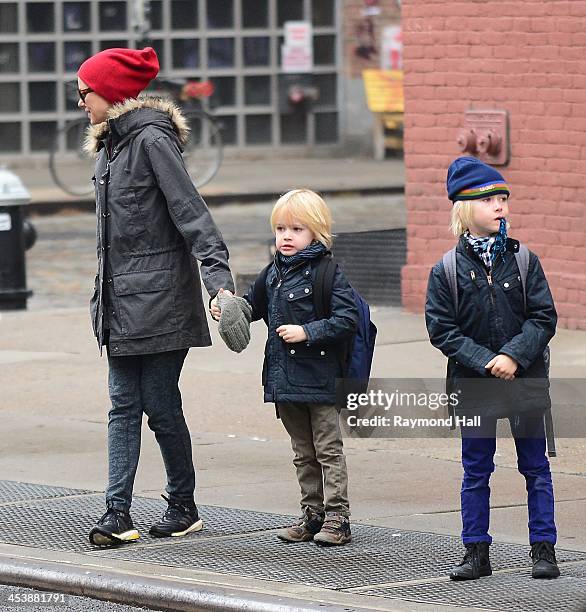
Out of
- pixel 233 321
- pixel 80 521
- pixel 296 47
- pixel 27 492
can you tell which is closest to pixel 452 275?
pixel 233 321

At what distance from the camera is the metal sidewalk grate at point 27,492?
24.2ft

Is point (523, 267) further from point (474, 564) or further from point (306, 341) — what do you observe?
point (474, 564)

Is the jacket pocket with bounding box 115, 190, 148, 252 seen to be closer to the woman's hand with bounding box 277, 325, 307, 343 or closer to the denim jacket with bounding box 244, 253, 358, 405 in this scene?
the denim jacket with bounding box 244, 253, 358, 405

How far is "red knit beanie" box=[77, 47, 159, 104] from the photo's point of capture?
659 centimetres

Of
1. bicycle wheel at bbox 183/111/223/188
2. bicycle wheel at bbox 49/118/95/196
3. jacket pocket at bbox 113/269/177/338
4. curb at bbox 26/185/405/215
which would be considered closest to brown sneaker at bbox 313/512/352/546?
jacket pocket at bbox 113/269/177/338

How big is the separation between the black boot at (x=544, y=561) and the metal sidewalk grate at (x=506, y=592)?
25mm

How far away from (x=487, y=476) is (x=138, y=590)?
1251 mm

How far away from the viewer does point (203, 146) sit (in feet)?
80.6

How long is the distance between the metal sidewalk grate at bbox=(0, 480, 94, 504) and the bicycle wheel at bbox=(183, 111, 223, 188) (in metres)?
16.2

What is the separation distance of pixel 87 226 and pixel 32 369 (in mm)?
9809

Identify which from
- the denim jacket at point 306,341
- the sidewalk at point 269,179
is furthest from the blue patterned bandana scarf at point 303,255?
the sidewalk at point 269,179

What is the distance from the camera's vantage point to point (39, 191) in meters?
23.2

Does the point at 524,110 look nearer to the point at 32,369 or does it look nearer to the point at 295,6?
the point at 32,369

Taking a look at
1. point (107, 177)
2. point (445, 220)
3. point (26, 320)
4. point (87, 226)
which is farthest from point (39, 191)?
point (107, 177)
